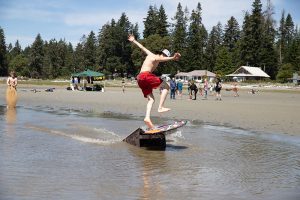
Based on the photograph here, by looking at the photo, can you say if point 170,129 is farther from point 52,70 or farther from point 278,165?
point 52,70

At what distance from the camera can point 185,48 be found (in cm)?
12081

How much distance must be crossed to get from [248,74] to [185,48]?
2083 centimetres

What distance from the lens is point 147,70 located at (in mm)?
9945

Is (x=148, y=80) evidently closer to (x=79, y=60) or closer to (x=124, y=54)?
(x=124, y=54)

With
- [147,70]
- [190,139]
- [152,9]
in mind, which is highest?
[152,9]

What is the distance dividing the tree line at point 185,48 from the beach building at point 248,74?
13.4 feet

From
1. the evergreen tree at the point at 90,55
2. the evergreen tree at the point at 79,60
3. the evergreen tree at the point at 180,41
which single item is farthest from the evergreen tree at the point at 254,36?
the evergreen tree at the point at 79,60

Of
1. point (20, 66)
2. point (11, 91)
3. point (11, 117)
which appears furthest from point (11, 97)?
point (20, 66)

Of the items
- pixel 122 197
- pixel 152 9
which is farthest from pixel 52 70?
pixel 122 197

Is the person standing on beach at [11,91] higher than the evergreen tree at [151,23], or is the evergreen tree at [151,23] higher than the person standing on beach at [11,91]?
the evergreen tree at [151,23]

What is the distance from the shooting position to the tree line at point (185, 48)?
371 ft

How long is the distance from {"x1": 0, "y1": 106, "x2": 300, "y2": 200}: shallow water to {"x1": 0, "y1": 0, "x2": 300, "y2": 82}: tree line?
92.4 metres

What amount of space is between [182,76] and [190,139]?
109 meters

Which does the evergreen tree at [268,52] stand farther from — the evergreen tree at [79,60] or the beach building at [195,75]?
the evergreen tree at [79,60]
